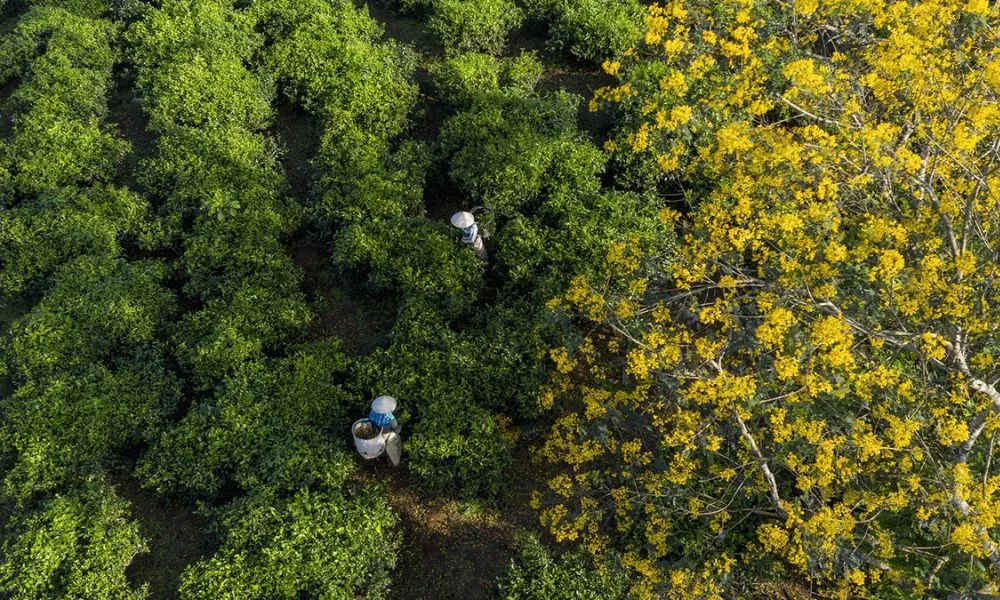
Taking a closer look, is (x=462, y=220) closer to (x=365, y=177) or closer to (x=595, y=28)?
(x=365, y=177)

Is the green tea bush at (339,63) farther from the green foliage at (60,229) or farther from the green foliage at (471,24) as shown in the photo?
the green foliage at (60,229)

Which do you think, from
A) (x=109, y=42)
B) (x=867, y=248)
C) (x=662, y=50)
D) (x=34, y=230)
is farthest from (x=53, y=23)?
(x=867, y=248)

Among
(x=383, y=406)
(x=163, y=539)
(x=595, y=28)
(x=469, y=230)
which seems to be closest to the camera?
(x=383, y=406)

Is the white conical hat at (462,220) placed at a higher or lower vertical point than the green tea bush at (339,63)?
lower

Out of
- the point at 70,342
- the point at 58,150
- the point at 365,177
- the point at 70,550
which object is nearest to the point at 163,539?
the point at 70,550

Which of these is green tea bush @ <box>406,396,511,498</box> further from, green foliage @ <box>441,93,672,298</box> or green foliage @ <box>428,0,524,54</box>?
green foliage @ <box>428,0,524,54</box>

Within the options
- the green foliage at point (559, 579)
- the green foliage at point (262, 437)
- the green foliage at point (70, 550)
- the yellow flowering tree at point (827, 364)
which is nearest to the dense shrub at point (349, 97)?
the green foliage at point (262, 437)

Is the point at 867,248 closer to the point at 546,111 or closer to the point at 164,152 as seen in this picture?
the point at 546,111
